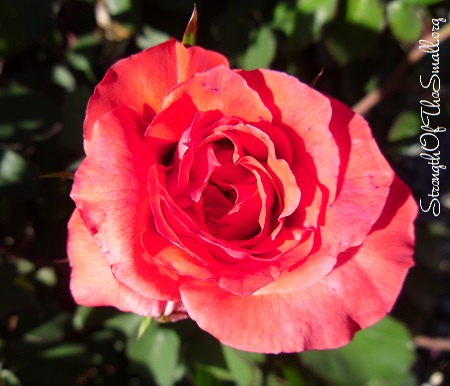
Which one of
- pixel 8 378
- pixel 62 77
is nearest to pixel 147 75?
pixel 62 77

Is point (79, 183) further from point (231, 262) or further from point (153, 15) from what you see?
point (153, 15)

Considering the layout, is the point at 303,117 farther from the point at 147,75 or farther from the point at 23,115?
the point at 23,115

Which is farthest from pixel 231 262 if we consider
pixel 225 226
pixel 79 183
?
pixel 79 183

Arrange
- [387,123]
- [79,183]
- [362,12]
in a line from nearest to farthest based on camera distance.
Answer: [79,183] < [362,12] < [387,123]

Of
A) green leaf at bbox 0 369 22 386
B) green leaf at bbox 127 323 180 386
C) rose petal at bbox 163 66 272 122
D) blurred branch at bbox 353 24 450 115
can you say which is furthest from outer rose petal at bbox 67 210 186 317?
blurred branch at bbox 353 24 450 115

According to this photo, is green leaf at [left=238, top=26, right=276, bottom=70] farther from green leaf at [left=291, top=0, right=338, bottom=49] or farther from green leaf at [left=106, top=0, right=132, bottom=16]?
green leaf at [left=106, top=0, right=132, bottom=16]

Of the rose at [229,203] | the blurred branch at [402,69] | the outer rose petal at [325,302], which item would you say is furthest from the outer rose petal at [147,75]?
the blurred branch at [402,69]
